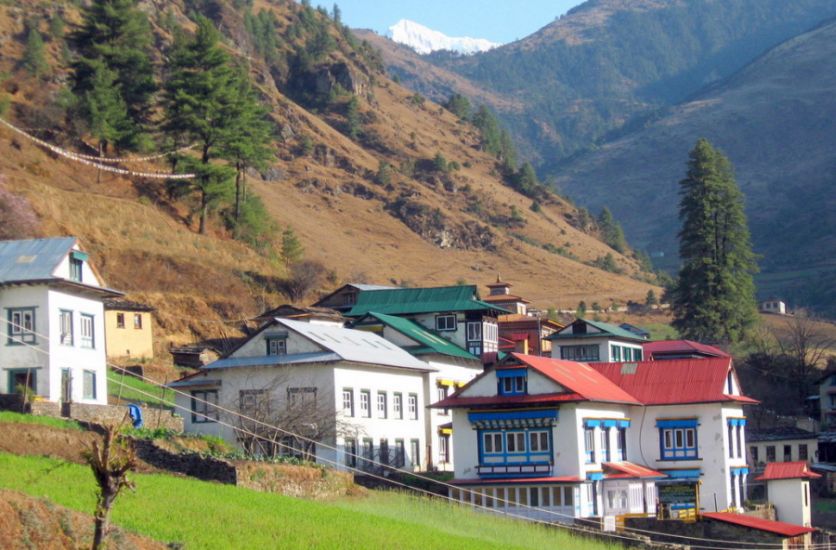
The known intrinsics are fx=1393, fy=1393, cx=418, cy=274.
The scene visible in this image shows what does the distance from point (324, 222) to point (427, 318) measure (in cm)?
6699

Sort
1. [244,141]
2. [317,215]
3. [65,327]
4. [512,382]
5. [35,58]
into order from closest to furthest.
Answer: [65,327], [512,382], [244,141], [35,58], [317,215]

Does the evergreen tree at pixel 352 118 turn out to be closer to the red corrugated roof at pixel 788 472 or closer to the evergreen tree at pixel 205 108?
the evergreen tree at pixel 205 108

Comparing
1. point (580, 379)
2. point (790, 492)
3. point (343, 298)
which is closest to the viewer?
point (580, 379)

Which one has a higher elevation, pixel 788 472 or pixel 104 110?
pixel 104 110

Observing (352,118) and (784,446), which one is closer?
(784,446)

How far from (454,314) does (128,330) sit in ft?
60.8

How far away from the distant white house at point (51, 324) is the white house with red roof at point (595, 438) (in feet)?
50.8

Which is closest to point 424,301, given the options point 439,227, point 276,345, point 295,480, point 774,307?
point 276,345

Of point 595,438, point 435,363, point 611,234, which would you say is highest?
point 611,234

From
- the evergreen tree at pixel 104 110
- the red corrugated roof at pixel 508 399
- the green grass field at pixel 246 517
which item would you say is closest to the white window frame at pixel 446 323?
the red corrugated roof at pixel 508 399

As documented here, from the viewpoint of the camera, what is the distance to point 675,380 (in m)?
65.2

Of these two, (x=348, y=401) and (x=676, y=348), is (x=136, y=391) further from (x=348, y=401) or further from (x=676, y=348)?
(x=676, y=348)

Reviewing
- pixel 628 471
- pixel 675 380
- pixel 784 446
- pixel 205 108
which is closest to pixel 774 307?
pixel 784 446

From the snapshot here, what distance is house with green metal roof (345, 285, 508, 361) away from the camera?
261 feet
